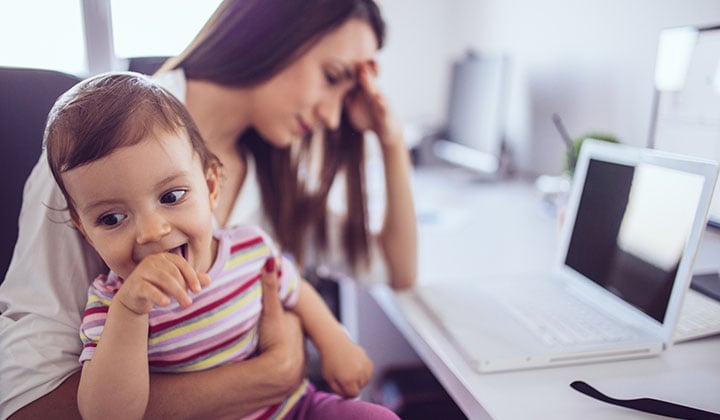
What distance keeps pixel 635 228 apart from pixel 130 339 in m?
0.76

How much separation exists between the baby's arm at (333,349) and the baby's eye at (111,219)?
1.23 ft

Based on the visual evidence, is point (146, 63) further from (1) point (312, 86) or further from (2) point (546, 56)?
(2) point (546, 56)

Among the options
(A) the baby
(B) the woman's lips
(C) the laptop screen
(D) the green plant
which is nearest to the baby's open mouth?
(A) the baby

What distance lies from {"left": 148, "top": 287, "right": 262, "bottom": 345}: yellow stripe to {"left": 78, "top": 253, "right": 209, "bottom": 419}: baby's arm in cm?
7

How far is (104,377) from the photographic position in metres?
0.54

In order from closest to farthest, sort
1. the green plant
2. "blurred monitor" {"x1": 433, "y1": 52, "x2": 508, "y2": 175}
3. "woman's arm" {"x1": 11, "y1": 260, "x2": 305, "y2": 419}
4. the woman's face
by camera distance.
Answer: "woman's arm" {"x1": 11, "y1": 260, "x2": 305, "y2": 419} < the woman's face < the green plant < "blurred monitor" {"x1": 433, "y1": 52, "x2": 508, "y2": 175}

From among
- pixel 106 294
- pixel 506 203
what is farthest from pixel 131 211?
pixel 506 203

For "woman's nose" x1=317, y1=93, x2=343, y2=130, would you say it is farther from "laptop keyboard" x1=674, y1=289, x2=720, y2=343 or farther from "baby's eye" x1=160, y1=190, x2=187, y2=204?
"laptop keyboard" x1=674, y1=289, x2=720, y2=343

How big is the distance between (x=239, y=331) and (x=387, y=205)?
56cm

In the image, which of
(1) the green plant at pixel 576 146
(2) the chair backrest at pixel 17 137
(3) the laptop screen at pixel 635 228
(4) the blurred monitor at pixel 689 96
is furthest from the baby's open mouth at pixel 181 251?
(1) the green plant at pixel 576 146

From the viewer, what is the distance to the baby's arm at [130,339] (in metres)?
0.52

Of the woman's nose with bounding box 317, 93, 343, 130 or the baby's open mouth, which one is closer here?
the baby's open mouth

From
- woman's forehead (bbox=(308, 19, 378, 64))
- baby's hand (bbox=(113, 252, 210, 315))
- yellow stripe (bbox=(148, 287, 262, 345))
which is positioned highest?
woman's forehead (bbox=(308, 19, 378, 64))

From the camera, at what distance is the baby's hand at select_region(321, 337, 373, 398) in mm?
816
